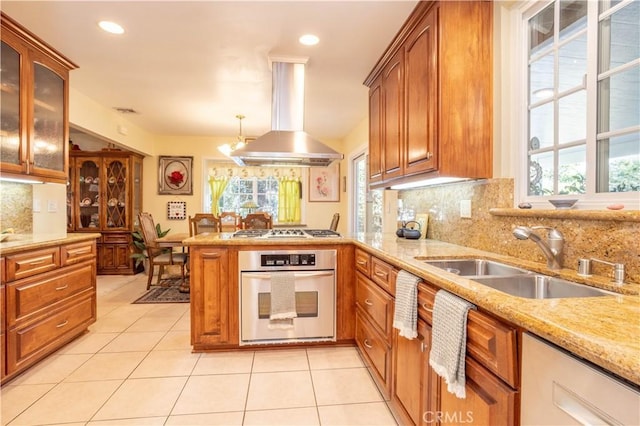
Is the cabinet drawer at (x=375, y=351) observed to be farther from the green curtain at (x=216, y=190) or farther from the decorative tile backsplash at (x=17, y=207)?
the green curtain at (x=216, y=190)

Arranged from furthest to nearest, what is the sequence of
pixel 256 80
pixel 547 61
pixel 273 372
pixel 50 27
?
1. pixel 256 80
2. pixel 50 27
3. pixel 273 372
4. pixel 547 61

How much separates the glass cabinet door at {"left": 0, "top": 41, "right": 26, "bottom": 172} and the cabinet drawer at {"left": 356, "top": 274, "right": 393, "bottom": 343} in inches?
102

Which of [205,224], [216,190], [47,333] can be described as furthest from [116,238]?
[47,333]

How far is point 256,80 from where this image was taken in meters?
3.28

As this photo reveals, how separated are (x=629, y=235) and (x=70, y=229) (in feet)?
21.0

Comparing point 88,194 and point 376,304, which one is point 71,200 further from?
point 376,304

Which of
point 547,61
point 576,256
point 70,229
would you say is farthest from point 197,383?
point 70,229

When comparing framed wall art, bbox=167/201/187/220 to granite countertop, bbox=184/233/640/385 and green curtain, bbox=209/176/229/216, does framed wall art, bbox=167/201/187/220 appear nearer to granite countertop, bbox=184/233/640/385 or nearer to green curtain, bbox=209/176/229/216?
green curtain, bbox=209/176/229/216

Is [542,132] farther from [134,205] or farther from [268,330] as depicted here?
[134,205]

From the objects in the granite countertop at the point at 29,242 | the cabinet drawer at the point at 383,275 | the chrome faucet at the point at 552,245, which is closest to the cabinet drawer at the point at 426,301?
the cabinet drawer at the point at 383,275

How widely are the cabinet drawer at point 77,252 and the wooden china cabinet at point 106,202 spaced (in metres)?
2.62

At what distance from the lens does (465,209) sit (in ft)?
6.97

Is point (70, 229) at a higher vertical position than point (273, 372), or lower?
higher

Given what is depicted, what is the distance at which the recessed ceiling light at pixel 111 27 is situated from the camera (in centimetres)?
229
